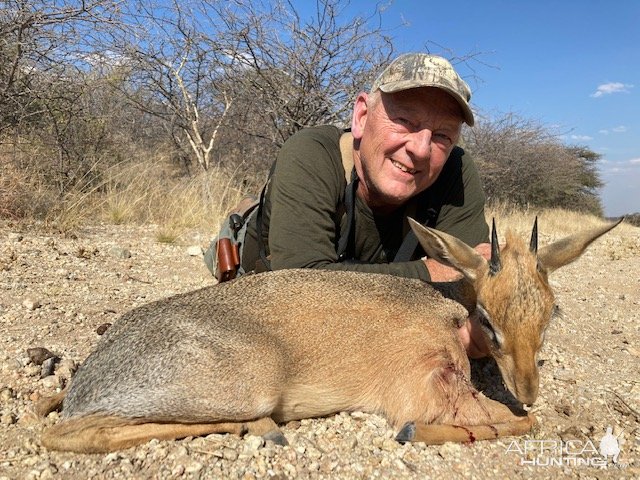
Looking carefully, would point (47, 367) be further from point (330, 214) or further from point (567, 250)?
point (567, 250)

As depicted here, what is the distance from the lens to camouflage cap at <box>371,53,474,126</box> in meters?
4.44

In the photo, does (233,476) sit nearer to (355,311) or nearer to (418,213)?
(355,311)

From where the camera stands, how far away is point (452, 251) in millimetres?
3828

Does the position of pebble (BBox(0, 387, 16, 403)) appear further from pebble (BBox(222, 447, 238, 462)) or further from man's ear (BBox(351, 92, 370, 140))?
man's ear (BBox(351, 92, 370, 140))

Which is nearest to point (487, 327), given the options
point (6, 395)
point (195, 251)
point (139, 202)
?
point (6, 395)

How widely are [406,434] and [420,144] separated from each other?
229cm

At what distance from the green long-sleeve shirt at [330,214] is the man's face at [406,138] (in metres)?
0.38

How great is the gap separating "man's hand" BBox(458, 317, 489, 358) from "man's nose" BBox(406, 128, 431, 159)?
1415 mm

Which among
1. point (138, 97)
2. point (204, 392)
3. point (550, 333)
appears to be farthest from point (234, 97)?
point (204, 392)

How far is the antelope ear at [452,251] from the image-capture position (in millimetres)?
3787

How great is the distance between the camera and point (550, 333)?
567cm

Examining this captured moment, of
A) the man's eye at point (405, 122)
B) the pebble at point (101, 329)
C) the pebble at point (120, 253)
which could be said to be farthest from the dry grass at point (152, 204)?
the man's eye at point (405, 122)

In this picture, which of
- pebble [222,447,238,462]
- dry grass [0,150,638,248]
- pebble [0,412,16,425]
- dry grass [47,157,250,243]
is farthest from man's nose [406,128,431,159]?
dry grass [47,157,250,243]

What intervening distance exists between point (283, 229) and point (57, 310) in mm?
2405
